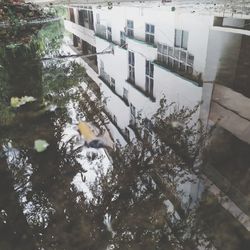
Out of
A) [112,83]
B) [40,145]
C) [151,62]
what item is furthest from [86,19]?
[40,145]

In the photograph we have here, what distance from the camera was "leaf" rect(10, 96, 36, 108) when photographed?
14.0 feet

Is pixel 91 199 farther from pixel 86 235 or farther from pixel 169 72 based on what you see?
pixel 169 72

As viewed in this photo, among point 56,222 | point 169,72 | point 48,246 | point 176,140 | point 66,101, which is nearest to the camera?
point 48,246

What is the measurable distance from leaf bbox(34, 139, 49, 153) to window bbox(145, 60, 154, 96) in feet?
6.86

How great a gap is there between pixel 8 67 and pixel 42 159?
10.9 feet

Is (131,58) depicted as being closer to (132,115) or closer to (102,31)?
(132,115)

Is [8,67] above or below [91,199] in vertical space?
above

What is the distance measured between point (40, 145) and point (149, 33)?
533 cm

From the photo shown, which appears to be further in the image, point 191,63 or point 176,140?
point 191,63

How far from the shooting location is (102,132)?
3.84m

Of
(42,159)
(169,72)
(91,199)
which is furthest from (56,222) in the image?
(169,72)

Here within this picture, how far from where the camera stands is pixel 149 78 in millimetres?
5641

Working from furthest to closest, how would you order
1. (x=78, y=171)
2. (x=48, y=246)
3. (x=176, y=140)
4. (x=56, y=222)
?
(x=176, y=140), (x=78, y=171), (x=56, y=222), (x=48, y=246)

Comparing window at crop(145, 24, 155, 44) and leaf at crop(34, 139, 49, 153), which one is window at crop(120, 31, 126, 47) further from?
leaf at crop(34, 139, 49, 153)
